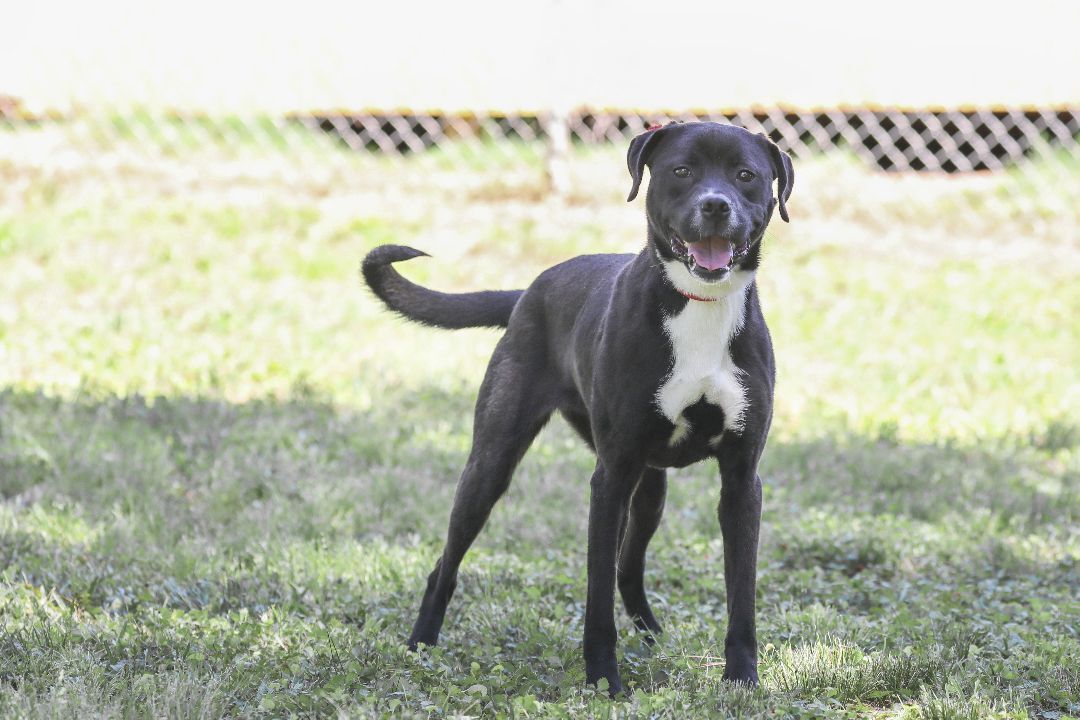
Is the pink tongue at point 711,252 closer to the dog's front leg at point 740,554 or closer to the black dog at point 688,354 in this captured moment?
the black dog at point 688,354

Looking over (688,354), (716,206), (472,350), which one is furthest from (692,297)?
(472,350)

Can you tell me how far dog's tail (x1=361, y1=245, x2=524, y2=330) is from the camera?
4102mm

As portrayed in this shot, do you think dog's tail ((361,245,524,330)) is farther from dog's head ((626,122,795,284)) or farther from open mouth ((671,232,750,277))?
open mouth ((671,232,750,277))

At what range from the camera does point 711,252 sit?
3.13 metres

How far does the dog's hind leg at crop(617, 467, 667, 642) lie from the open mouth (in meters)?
0.91

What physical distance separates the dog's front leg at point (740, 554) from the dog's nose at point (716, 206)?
0.64m

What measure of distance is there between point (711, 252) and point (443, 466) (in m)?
2.57

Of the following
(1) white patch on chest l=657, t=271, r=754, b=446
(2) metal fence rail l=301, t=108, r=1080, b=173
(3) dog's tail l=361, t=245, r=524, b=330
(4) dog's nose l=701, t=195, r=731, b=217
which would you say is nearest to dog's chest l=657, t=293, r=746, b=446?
(1) white patch on chest l=657, t=271, r=754, b=446

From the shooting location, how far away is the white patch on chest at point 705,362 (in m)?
3.20

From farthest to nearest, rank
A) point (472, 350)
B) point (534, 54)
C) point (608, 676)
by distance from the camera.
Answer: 1. point (534, 54)
2. point (472, 350)
3. point (608, 676)

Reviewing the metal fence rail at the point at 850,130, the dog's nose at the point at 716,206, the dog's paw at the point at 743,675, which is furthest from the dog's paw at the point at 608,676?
the metal fence rail at the point at 850,130

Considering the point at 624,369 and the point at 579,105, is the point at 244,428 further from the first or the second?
the point at 579,105

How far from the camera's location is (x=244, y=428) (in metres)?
5.78

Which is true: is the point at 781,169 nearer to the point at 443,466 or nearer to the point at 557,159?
the point at 443,466
